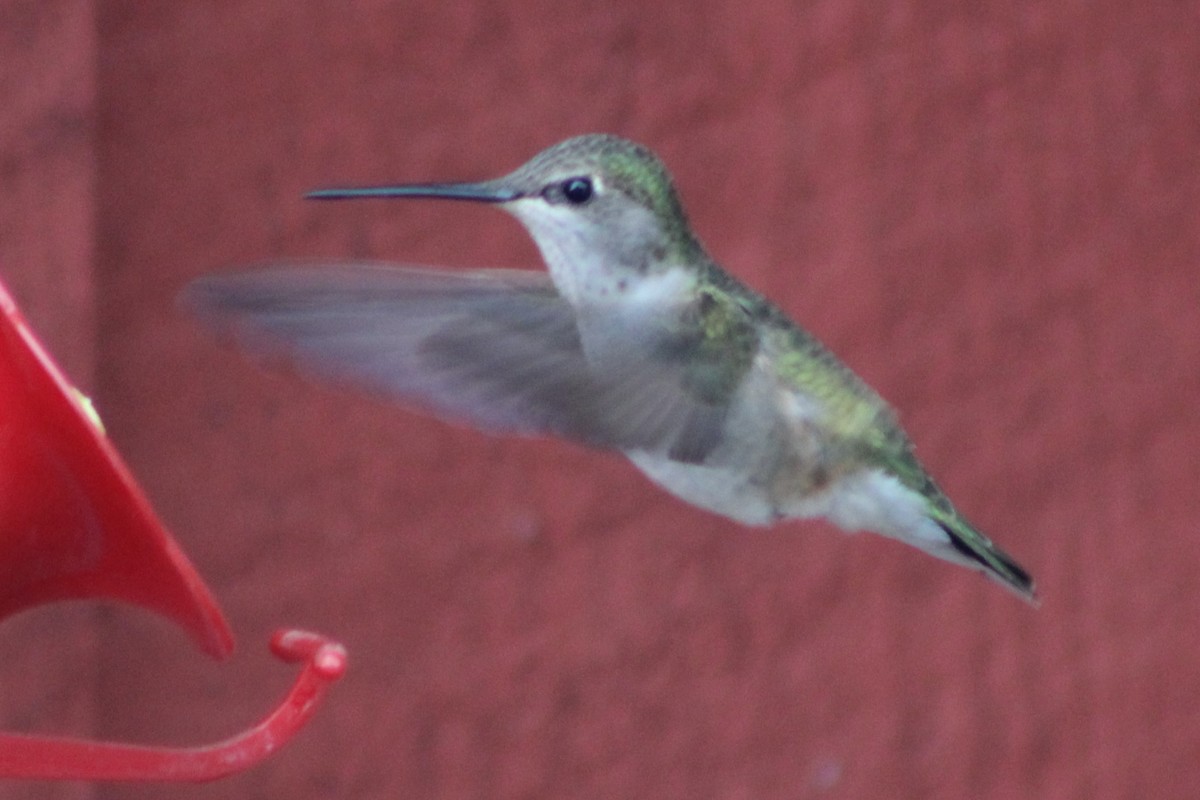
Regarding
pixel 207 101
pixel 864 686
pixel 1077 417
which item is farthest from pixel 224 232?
pixel 1077 417

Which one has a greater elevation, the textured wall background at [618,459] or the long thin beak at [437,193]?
the long thin beak at [437,193]

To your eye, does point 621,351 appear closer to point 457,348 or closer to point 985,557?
point 457,348

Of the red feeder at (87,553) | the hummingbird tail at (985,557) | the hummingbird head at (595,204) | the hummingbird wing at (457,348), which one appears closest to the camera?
the red feeder at (87,553)

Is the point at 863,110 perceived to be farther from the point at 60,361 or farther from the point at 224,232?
the point at 60,361

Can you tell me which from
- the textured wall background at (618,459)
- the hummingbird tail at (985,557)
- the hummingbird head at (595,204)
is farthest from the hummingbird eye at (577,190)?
the hummingbird tail at (985,557)

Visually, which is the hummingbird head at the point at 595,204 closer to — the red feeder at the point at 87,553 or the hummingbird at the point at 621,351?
the hummingbird at the point at 621,351

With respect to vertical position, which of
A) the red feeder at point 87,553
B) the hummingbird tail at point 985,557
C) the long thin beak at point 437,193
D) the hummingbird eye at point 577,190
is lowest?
the hummingbird tail at point 985,557

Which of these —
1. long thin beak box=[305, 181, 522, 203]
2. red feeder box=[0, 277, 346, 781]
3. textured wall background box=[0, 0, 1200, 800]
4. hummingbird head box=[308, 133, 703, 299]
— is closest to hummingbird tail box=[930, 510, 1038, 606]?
textured wall background box=[0, 0, 1200, 800]

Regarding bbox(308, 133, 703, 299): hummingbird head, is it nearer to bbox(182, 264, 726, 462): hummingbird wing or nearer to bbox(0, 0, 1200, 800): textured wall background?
bbox(182, 264, 726, 462): hummingbird wing
